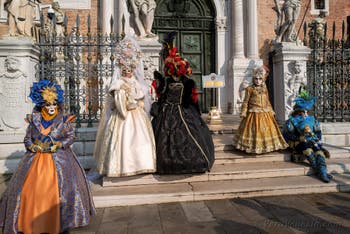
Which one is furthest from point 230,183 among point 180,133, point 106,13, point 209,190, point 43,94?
point 106,13

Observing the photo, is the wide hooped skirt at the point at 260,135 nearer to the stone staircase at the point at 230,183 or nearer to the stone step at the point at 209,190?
the stone staircase at the point at 230,183

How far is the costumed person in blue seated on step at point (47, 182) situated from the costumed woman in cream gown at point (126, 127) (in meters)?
0.89

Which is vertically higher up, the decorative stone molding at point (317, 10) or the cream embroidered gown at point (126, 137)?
the decorative stone molding at point (317, 10)

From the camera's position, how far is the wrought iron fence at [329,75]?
7012 mm

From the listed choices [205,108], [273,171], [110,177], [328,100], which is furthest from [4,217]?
[205,108]

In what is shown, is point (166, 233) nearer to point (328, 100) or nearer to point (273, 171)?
point (273, 171)

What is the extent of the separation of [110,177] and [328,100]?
5849 mm

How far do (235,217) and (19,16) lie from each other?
5.93 metres

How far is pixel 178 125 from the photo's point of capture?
465cm

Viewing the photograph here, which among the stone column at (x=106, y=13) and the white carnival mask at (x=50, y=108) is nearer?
the white carnival mask at (x=50, y=108)

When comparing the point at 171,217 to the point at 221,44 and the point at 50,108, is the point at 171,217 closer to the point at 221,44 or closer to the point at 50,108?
the point at 50,108

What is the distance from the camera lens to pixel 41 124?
3396mm

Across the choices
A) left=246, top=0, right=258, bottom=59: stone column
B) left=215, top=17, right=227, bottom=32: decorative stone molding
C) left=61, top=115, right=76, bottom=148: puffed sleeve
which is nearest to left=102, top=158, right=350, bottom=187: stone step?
left=61, top=115, right=76, bottom=148: puffed sleeve

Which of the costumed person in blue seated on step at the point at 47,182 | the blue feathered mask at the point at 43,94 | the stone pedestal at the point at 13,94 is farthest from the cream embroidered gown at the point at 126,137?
the stone pedestal at the point at 13,94
